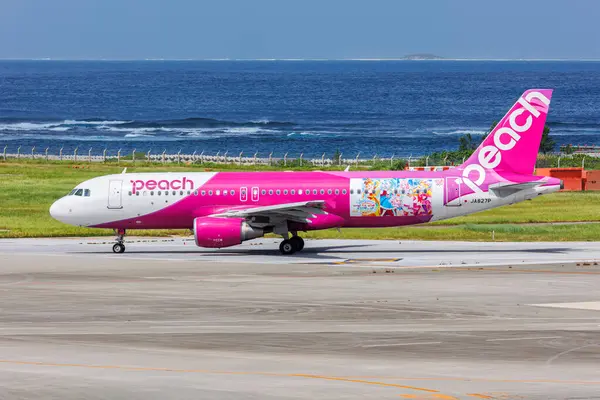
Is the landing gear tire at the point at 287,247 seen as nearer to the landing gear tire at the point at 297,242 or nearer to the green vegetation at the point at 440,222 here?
the landing gear tire at the point at 297,242

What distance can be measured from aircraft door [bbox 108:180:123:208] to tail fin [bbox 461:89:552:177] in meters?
16.1

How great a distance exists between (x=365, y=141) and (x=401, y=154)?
67.3 feet

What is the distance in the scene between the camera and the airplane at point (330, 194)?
4750cm

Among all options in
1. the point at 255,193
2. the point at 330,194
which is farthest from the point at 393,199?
the point at 255,193

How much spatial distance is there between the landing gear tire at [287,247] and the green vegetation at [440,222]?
768 centimetres

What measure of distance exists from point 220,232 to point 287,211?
3.17m

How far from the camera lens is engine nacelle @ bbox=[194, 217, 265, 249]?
149ft

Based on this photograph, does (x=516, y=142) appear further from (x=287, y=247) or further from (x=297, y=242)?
(x=287, y=247)

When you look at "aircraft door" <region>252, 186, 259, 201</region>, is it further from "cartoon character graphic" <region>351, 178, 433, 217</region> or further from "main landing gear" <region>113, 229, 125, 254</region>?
"main landing gear" <region>113, 229, 125, 254</region>

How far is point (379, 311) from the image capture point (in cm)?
3194

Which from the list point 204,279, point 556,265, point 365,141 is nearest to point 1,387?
point 204,279

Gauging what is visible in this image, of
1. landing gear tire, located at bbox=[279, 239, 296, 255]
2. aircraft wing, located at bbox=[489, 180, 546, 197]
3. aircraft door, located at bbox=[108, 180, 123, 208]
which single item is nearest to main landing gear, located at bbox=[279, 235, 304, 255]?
landing gear tire, located at bbox=[279, 239, 296, 255]

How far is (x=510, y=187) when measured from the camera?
47.2m

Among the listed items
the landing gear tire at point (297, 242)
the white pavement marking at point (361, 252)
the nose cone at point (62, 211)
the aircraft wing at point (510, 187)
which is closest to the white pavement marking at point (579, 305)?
the white pavement marking at point (361, 252)
